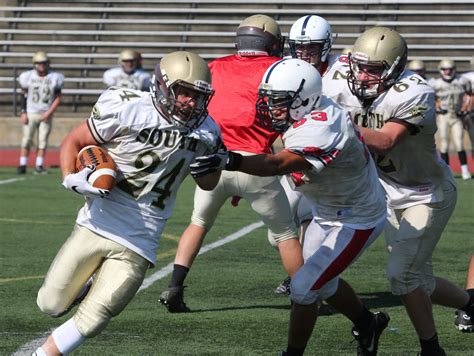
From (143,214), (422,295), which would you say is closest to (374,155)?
(422,295)

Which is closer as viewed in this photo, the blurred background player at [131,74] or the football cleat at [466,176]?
the football cleat at [466,176]

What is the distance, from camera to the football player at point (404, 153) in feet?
18.2

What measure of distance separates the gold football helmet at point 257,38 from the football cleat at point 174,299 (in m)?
1.47

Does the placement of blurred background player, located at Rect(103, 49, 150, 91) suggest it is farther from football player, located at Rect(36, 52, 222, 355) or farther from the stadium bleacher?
football player, located at Rect(36, 52, 222, 355)

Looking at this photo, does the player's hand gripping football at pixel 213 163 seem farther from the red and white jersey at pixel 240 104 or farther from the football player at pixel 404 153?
the red and white jersey at pixel 240 104

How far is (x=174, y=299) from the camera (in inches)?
263

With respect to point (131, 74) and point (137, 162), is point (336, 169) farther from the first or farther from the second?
point (131, 74)

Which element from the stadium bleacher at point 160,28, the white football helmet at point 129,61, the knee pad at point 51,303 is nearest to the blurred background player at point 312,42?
the knee pad at point 51,303

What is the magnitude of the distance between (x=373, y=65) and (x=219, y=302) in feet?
6.80

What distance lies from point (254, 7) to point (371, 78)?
17799mm

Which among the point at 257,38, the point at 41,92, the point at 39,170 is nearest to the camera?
the point at 257,38

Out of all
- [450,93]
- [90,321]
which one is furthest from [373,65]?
[450,93]

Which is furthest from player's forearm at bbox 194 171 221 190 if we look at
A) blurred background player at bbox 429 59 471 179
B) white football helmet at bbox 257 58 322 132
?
blurred background player at bbox 429 59 471 179

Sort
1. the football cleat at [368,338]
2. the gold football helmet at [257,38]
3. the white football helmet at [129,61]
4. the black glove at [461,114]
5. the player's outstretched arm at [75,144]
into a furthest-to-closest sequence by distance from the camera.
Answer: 1. the white football helmet at [129,61]
2. the black glove at [461,114]
3. the gold football helmet at [257,38]
4. the football cleat at [368,338]
5. the player's outstretched arm at [75,144]
